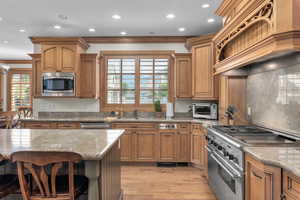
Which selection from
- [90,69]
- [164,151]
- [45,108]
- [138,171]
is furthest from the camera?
[45,108]

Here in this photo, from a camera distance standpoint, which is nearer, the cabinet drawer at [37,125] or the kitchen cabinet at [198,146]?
the kitchen cabinet at [198,146]

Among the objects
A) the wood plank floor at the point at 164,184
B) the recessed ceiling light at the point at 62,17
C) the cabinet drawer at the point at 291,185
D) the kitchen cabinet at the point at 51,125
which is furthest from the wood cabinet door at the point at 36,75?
the cabinet drawer at the point at 291,185

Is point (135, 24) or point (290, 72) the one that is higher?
point (135, 24)

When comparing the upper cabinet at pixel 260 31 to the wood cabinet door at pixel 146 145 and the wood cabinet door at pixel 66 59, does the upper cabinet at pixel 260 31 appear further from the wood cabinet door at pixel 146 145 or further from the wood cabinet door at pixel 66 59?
the wood cabinet door at pixel 66 59

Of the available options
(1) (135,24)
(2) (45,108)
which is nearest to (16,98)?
(2) (45,108)

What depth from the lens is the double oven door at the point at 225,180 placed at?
1812 millimetres

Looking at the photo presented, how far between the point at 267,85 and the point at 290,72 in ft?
1.44

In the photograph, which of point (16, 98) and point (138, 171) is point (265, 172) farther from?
point (16, 98)

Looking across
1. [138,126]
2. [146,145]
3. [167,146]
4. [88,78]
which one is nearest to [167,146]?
[167,146]

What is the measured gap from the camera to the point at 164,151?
4008 millimetres

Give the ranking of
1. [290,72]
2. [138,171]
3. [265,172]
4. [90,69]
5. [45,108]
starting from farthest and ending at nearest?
[45,108], [90,69], [138,171], [290,72], [265,172]

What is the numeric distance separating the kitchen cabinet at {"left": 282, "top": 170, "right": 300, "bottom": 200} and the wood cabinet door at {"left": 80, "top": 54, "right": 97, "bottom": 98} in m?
3.81

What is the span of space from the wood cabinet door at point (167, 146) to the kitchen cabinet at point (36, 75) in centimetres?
290

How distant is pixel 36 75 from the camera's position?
4484 mm
